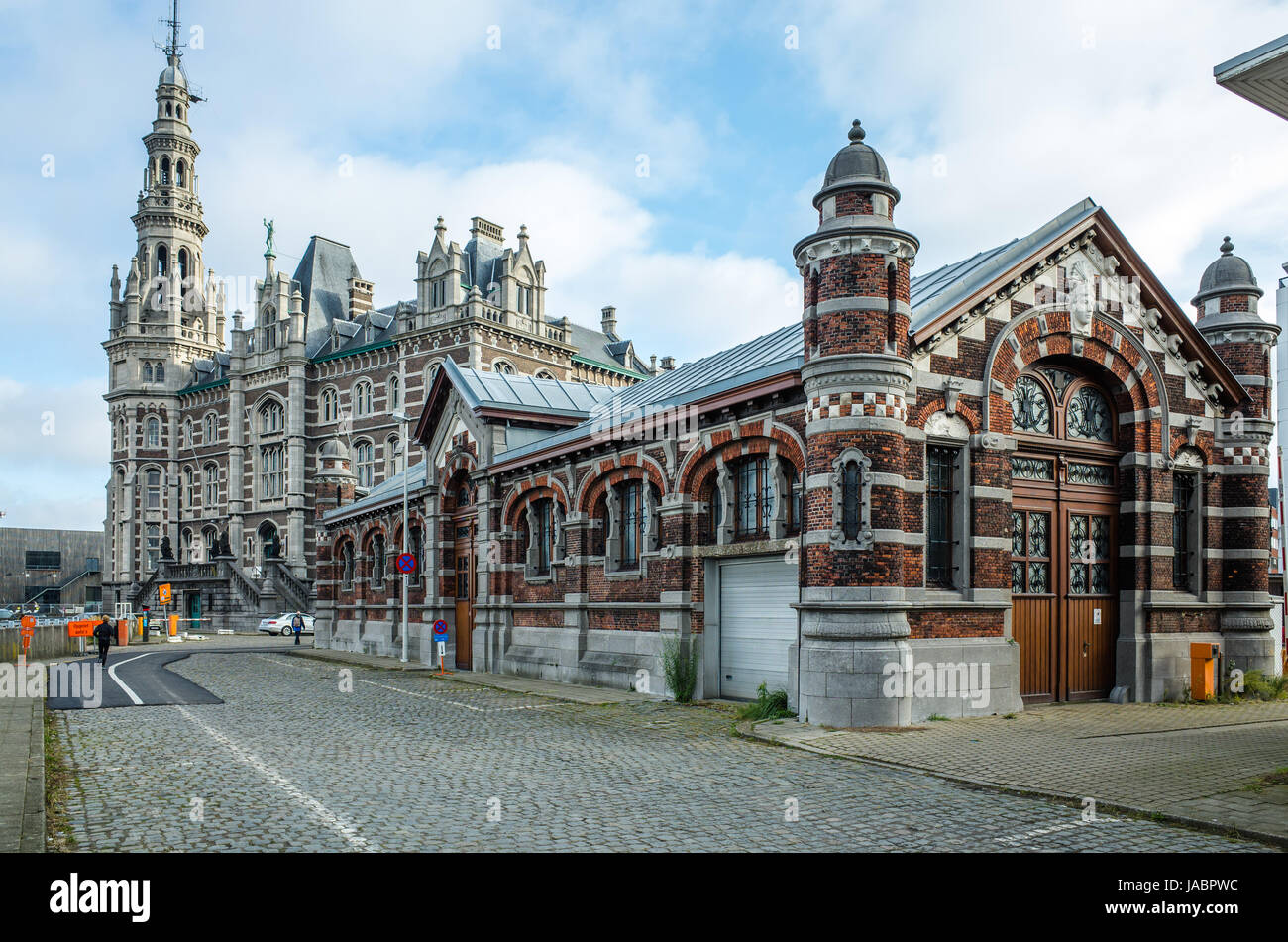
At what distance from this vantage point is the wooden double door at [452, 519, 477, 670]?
88.8ft

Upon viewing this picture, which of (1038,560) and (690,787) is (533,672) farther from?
(690,787)

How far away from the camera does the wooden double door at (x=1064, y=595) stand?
15.9 m

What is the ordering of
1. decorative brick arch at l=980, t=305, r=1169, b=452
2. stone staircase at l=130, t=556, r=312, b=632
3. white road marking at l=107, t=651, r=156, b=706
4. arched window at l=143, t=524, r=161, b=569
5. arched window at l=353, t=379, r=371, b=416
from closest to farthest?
decorative brick arch at l=980, t=305, r=1169, b=452 < white road marking at l=107, t=651, r=156, b=706 < stone staircase at l=130, t=556, r=312, b=632 < arched window at l=353, t=379, r=371, b=416 < arched window at l=143, t=524, r=161, b=569

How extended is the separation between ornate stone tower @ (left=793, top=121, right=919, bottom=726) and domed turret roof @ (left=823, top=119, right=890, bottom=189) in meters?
0.07

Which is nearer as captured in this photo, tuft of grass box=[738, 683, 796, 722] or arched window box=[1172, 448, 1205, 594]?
tuft of grass box=[738, 683, 796, 722]

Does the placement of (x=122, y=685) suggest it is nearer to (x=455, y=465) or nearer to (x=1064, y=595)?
(x=455, y=465)

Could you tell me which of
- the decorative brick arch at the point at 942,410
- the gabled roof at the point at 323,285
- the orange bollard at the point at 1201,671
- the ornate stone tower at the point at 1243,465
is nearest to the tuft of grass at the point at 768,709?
the decorative brick arch at the point at 942,410

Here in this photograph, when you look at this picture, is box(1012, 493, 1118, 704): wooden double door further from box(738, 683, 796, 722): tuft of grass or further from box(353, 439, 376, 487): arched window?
box(353, 439, 376, 487): arched window

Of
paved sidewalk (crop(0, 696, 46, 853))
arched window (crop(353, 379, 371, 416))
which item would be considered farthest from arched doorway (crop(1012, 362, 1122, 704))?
arched window (crop(353, 379, 371, 416))

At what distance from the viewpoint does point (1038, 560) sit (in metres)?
16.1

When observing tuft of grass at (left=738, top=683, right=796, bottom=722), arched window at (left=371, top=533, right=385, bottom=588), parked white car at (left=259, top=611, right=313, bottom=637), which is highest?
arched window at (left=371, top=533, right=385, bottom=588)

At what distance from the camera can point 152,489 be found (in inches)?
2862

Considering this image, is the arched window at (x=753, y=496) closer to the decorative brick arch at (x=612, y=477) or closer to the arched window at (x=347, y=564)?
the decorative brick arch at (x=612, y=477)

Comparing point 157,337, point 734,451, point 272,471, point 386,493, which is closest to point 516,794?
point 734,451
